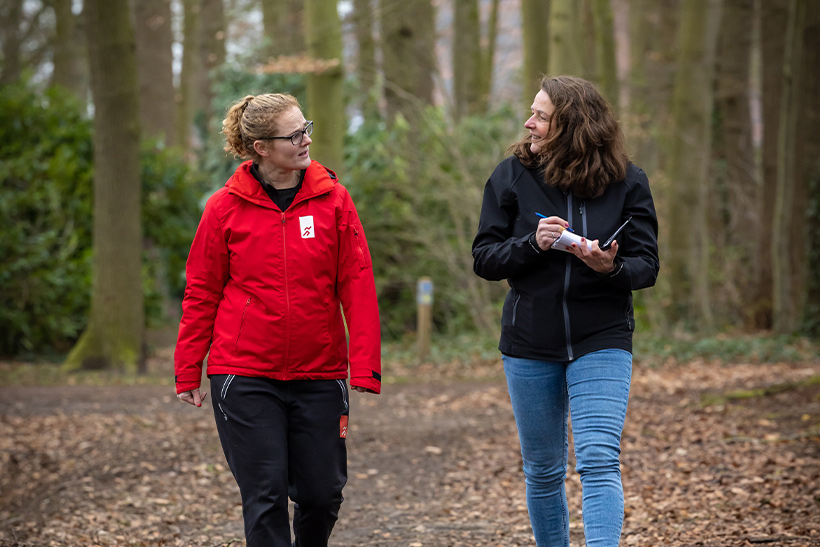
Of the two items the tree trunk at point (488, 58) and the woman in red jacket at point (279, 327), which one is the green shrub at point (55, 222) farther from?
the woman in red jacket at point (279, 327)

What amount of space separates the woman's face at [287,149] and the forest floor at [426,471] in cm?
210

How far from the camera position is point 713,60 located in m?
15.2

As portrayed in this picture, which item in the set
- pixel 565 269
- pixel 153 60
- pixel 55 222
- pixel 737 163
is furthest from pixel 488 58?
pixel 565 269

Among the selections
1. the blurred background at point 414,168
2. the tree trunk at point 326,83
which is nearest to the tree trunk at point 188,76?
the blurred background at point 414,168

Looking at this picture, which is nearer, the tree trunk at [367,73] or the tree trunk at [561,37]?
the tree trunk at [561,37]

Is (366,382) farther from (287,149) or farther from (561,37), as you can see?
(561,37)

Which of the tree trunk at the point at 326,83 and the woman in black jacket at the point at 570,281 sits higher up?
the tree trunk at the point at 326,83

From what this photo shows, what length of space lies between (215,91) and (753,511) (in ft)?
46.5

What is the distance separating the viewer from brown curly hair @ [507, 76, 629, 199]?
3434 millimetres

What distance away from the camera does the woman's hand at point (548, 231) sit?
10.7 feet

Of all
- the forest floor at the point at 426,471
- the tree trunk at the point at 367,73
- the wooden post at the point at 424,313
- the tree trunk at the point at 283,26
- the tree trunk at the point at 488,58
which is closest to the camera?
the forest floor at the point at 426,471

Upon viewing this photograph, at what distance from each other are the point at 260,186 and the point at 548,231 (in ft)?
3.71

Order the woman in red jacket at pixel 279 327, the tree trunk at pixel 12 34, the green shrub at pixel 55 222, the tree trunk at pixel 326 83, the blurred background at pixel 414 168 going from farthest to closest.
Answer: the tree trunk at pixel 12 34
the green shrub at pixel 55 222
the blurred background at pixel 414 168
the tree trunk at pixel 326 83
the woman in red jacket at pixel 279 327

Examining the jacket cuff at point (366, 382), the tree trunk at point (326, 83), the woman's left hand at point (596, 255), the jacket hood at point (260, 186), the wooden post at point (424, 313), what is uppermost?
the tree trunk at point (326, 83)
